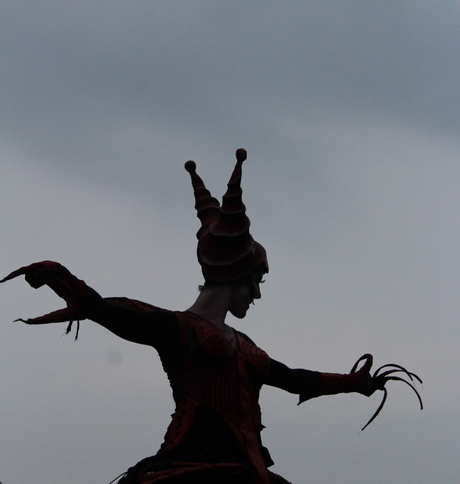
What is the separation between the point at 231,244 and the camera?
271 inches

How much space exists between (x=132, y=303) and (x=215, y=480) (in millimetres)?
1448

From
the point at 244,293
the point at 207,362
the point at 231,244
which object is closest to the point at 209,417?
the point at 207,362

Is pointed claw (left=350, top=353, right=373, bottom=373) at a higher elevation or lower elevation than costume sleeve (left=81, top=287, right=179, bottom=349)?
higher

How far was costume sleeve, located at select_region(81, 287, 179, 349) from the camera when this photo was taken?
6.08 m

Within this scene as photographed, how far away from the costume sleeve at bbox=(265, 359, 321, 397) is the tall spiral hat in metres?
0.83

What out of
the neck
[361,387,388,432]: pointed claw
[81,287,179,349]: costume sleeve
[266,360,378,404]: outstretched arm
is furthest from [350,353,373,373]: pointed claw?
[81,287,179,349]: costume sleeve

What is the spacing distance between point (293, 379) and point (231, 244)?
1.30 meters

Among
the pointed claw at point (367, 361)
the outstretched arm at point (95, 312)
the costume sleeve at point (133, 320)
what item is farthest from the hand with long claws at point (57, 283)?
the pointed claw at point (367, 361)

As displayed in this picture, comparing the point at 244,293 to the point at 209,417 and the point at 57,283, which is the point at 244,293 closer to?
the point at 209,417

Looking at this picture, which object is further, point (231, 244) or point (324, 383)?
point (324, 383)

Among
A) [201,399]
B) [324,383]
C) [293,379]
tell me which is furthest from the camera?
[324,383]

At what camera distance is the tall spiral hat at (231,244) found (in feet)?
22.2

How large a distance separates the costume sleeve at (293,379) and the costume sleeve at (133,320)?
1.06 meters

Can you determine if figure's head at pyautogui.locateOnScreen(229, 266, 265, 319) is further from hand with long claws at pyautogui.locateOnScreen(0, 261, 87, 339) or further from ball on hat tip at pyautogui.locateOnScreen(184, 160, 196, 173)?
hand with long claws at pyautogui.locateOnScreen(0, 261, 87, 339)
